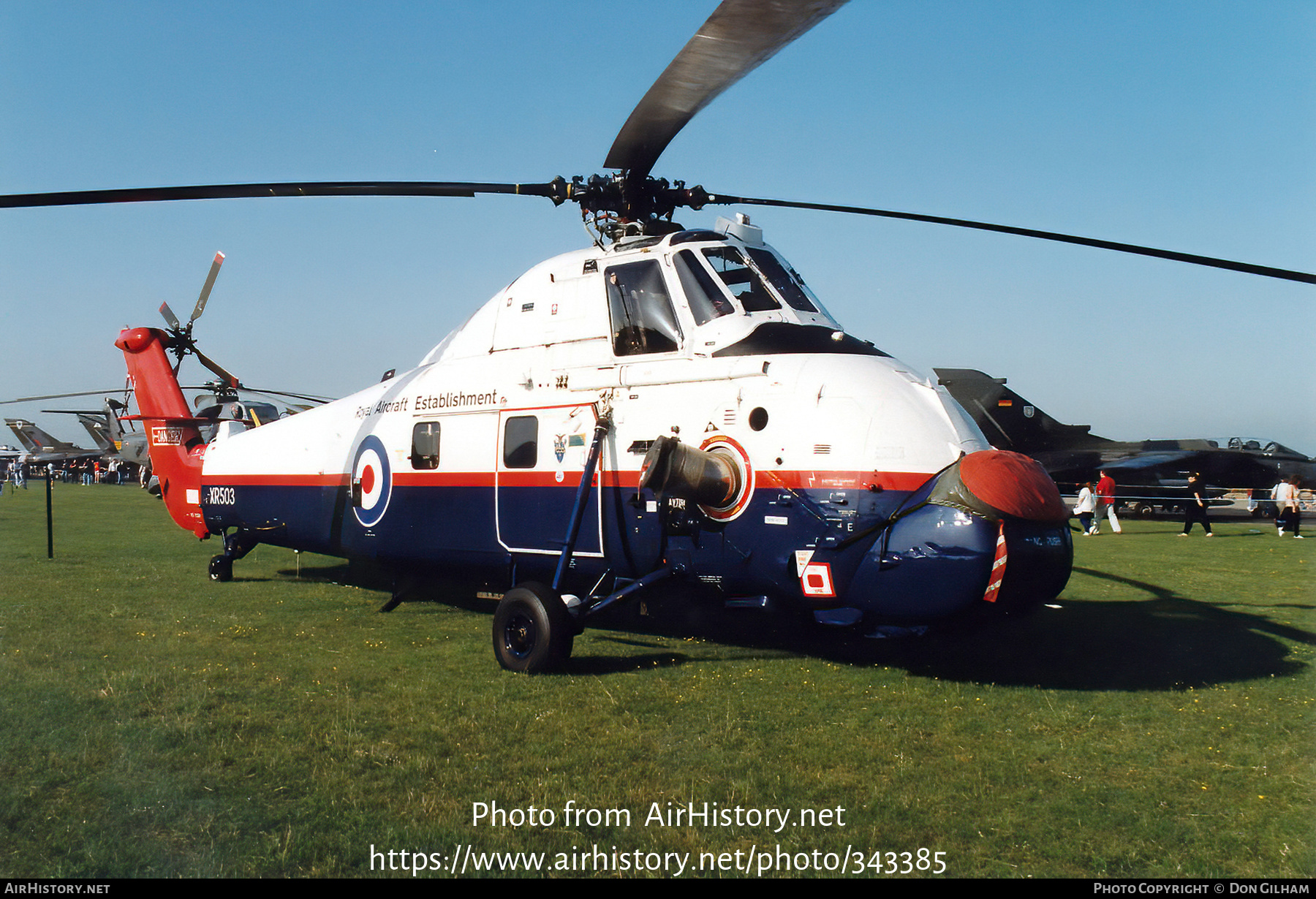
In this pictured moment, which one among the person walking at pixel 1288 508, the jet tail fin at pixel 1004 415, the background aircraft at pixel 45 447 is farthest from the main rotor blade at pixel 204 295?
the background aircraft at pixel 45 447

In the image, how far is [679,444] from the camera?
8.05 metres

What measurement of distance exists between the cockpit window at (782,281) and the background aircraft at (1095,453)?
21140mm

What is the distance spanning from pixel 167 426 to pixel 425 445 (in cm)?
794

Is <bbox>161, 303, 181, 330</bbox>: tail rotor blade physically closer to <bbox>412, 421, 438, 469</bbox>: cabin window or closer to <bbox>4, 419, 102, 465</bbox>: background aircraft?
<bbox>412, 421, 438, 469</bbox>: cabin window

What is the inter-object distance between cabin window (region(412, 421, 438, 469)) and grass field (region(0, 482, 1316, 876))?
6.74 feet

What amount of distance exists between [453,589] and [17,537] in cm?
1458

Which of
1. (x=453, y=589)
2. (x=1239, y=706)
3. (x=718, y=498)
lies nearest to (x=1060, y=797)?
(x=1239, y=706)

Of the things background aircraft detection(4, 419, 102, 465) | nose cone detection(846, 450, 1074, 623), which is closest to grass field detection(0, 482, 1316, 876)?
nose cone detection(846, 450, 1074, 623)

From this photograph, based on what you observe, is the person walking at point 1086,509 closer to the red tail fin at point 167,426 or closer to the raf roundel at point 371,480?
the raf roundel at point 371,480

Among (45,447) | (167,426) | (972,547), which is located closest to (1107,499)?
(972,547)

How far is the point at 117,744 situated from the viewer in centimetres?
623

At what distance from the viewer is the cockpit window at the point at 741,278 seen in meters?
8.78

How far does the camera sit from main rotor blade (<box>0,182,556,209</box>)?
19.9ft

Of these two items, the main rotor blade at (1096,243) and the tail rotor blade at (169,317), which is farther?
the tail rotor blade at (169,317)
